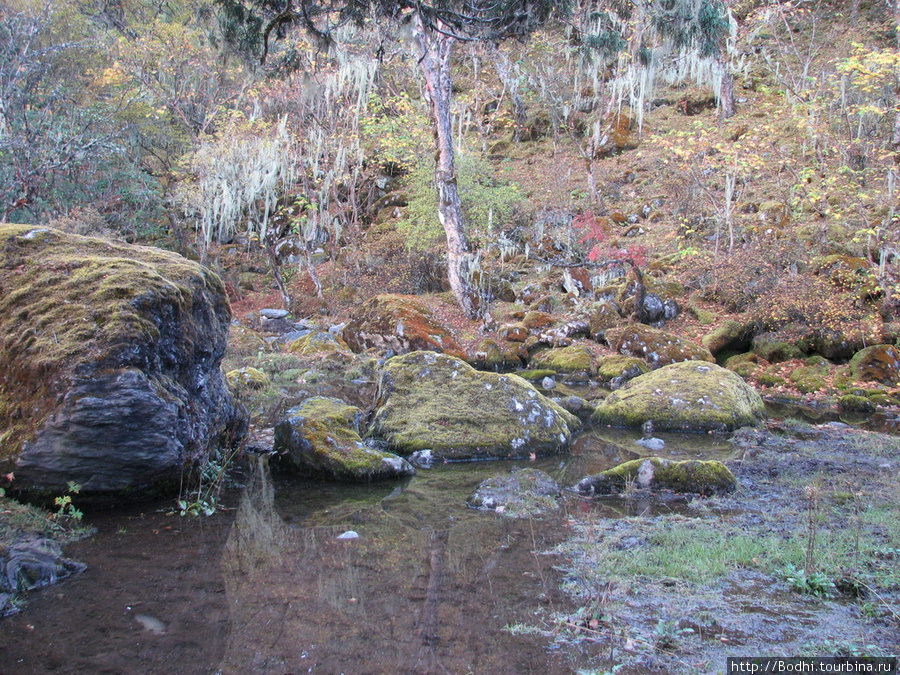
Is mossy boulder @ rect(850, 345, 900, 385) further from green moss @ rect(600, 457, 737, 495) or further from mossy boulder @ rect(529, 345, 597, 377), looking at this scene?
green moss @ rect(600, 457, 737, 495)

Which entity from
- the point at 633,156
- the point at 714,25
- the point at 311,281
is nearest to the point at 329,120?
the point at 311,281

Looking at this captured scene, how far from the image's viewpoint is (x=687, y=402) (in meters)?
9.36

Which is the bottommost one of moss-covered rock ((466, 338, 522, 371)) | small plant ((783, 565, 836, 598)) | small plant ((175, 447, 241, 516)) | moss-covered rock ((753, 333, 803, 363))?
moss-covered rock ((466, 338, 522, 371))

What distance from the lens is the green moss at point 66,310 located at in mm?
4770

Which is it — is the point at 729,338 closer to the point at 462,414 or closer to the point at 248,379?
the point at 462,414

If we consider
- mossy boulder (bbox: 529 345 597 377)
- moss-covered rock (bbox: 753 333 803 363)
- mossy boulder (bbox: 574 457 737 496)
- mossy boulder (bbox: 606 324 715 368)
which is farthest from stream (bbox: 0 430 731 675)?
moss-covered rock (bbox: 753 333 803 363)

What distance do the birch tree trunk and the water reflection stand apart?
500 inches

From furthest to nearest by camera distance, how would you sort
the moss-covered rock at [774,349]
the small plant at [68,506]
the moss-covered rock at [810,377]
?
the moss-covered rock at [774,349] → the moss-covered rock at [810,377] → the small plant at [68,506]

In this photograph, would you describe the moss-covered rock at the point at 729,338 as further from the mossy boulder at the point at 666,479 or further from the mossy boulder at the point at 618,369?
the mossy boulder at the point at 666,479

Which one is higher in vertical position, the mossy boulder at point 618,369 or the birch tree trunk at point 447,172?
the birch tree trunk at point 447,172

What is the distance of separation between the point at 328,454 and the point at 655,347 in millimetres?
10084

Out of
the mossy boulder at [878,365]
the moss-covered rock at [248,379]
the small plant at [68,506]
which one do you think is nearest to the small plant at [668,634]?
the small plant at [68,506]

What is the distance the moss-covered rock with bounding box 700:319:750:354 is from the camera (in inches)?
579

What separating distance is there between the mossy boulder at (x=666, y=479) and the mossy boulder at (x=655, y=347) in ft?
26.2
